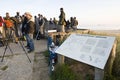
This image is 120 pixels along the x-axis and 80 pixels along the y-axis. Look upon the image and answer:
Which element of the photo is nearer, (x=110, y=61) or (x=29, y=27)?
(x=110, y=61)

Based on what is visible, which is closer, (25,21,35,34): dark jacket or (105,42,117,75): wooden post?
(105,42,117,75): wooden post

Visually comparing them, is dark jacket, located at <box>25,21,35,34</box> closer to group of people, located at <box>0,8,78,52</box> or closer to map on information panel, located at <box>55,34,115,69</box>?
group of people, located at <box>0,8,78,52</box>

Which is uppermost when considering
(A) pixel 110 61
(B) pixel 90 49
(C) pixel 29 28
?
(C) pixel 29 28

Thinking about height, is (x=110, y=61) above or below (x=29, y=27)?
below

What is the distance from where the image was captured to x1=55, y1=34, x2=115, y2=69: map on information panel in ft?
16.8

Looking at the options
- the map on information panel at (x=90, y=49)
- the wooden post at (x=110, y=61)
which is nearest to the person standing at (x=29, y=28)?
the map on information panel at (x=90, y=49)

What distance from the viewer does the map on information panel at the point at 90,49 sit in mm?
5121

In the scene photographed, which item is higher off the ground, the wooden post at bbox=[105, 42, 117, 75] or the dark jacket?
the dark jacket

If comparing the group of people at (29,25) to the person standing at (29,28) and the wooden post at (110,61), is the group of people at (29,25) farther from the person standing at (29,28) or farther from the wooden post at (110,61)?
the wooden post at (110,61)

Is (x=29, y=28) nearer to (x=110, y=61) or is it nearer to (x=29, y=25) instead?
(x=29, y=25)

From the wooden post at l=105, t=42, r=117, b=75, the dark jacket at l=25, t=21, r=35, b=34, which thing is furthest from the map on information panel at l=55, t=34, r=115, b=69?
the dark jacket at l=25, t=21, r=35, b=34

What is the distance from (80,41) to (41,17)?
883 centimetres

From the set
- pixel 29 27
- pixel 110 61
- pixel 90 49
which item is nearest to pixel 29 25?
pixel 29 27

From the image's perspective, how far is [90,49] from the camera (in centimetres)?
562
